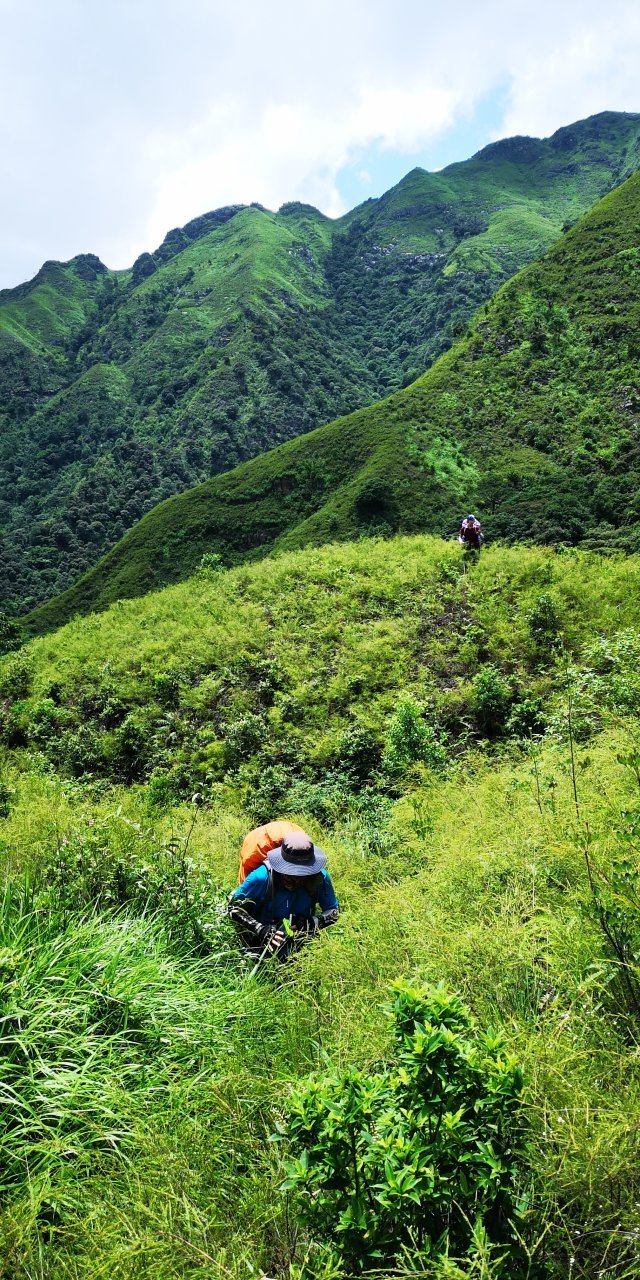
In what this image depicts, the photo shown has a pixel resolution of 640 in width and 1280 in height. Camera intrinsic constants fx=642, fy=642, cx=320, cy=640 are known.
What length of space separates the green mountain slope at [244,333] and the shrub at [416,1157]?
86043 millimetres

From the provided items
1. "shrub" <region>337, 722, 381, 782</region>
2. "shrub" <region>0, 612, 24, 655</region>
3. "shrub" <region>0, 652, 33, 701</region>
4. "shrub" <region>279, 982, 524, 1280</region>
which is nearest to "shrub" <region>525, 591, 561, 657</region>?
"shrub" <region>337, 722, 381, 782</region>

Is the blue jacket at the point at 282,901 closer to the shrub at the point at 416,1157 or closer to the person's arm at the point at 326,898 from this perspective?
the person's arm at the point at 326,898

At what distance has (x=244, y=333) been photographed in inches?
4286

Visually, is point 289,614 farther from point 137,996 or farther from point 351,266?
point 351,266

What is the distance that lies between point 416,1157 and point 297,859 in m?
2.71

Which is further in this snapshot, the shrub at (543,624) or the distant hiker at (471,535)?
the distant hiker at (471,535)

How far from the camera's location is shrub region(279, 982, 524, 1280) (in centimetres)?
162

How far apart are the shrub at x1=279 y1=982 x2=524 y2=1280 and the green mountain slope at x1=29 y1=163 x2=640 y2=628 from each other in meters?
26.8

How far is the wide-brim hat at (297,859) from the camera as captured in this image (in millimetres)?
4246

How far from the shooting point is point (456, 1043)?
5.95ft

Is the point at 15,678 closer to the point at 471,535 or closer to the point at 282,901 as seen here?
the point at 471,535

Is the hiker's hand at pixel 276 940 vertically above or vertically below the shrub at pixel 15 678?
below

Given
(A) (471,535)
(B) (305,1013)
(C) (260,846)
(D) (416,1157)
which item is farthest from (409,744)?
(A) (471,535)

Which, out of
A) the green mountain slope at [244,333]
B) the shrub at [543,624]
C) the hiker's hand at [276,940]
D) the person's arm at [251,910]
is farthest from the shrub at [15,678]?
the green mountain slope at [244,333]
